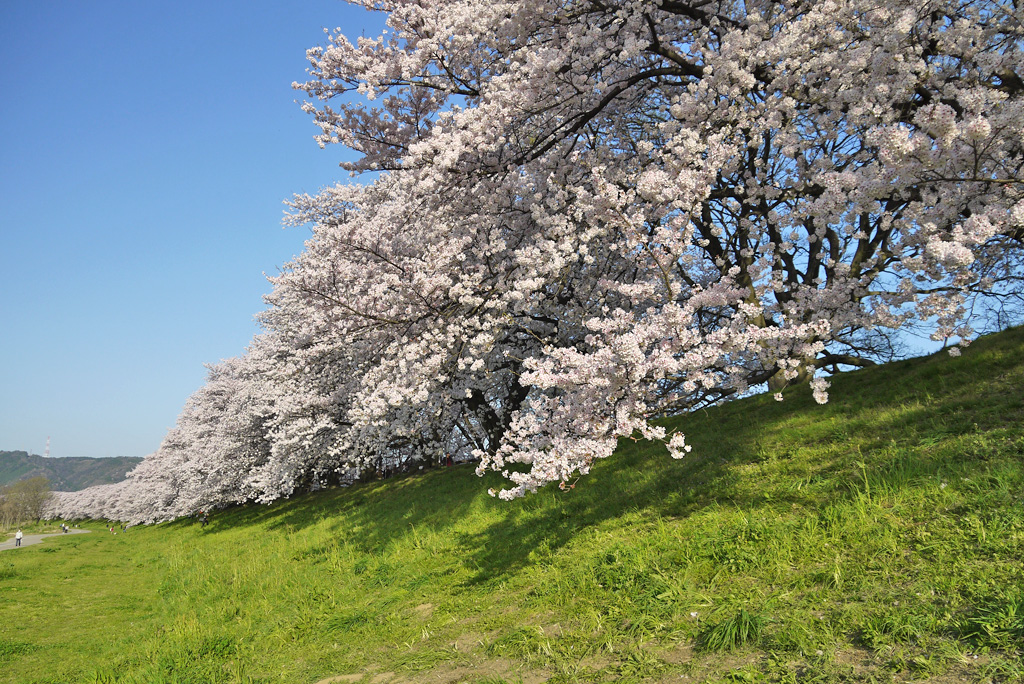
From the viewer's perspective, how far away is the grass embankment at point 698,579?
5.07 m

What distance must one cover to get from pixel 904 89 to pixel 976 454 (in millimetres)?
5410

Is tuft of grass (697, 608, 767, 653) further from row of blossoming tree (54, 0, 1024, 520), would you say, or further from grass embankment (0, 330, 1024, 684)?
row of blossoming tree (54, 0, 1024, 520)

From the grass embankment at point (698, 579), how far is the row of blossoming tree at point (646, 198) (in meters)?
1.39

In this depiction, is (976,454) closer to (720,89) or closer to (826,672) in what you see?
(826,672)

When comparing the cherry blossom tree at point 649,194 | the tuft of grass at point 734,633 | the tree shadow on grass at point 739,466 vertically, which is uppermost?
the cherry blossom tree at point 649,194

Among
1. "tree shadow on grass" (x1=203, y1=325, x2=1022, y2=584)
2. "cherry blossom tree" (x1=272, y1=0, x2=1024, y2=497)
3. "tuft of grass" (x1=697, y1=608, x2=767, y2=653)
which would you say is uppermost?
"cherry blossom tree" (x1=272, y1=0, x2=1024, y2=497)

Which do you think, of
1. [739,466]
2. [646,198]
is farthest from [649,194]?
[739,466]

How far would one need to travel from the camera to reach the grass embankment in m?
5.07

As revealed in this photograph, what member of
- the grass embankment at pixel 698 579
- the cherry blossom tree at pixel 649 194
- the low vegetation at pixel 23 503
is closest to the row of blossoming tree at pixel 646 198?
the cherry blossom tree at pixel 649 194

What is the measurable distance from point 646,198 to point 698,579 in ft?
18.7

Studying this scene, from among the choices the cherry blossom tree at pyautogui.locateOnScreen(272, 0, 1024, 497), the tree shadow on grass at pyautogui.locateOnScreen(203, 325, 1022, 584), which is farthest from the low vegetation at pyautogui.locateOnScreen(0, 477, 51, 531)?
the tree shadow on grass at pyautogui.locateOnScreen(203, 325, 1022, 584)

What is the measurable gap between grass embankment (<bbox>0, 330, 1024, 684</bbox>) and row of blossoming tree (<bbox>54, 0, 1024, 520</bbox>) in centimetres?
139

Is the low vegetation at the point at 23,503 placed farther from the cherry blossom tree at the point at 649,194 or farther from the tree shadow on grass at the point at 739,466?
the tree shadow on grass at the point at 739,466

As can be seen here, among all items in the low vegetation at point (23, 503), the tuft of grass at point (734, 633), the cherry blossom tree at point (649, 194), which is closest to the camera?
the tuft of grass at point (734, 633)
